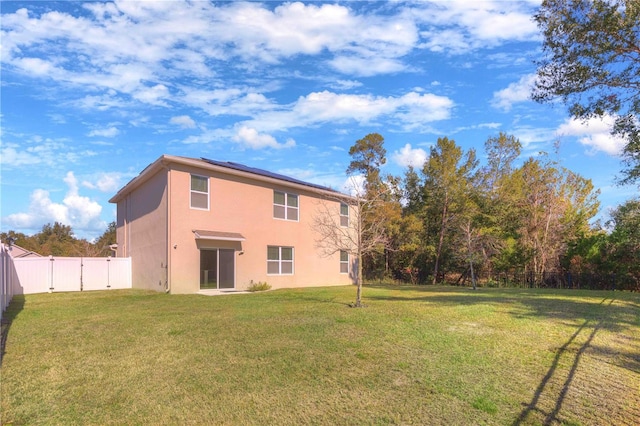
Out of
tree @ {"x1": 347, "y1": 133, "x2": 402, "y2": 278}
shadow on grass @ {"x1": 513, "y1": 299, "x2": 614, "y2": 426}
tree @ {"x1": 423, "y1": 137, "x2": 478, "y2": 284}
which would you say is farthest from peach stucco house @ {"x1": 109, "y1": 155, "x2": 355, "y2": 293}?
shadow on grass @ {"x1": 513, "y1": 299, "x2": 614, "y2": 426}

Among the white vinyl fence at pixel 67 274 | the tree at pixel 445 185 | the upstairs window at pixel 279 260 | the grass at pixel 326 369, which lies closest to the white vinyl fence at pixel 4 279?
the grass at pixel 326 369

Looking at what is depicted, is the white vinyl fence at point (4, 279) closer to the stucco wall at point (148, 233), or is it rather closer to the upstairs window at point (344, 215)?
the stucco wall at point (148, 233)

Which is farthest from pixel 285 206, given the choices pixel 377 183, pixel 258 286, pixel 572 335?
pixel 572 335

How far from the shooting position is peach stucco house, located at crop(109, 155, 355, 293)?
48.6ft

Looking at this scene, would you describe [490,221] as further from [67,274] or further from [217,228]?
[67,274]

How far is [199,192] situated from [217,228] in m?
1.61

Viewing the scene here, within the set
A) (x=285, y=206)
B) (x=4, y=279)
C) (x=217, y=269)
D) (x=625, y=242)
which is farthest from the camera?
(x=285, y=206)

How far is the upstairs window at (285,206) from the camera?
1850cm

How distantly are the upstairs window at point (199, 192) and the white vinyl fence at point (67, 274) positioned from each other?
5.01m

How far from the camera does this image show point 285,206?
18922 millimetres

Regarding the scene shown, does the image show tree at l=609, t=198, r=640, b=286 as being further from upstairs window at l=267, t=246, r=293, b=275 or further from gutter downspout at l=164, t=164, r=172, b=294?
gutter downspout at l=164, t=164, r=172, b=294

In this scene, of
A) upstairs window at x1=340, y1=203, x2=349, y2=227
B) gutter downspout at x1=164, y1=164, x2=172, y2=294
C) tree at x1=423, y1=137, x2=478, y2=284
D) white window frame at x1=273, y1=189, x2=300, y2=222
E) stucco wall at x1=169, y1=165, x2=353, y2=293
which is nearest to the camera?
gutter downspout at x1=164, y1=164, x2=172, y2=294

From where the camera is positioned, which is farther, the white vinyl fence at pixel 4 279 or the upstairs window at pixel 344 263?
the upstairs window at pixel 344 263

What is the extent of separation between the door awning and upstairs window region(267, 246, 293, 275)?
2196 mm
